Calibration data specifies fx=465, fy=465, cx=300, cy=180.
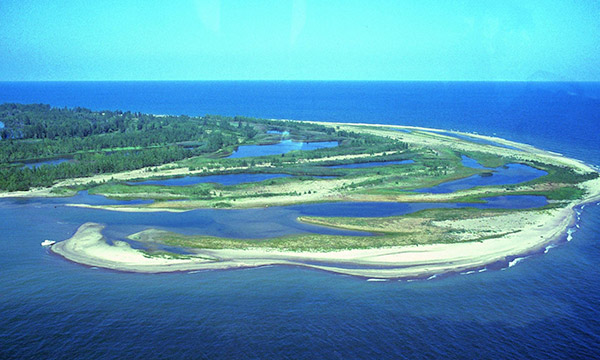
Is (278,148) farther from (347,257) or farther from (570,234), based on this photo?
(570,234)

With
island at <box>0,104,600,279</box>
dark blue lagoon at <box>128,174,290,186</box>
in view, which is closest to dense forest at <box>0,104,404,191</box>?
island at <box>0,104,600,279</box>

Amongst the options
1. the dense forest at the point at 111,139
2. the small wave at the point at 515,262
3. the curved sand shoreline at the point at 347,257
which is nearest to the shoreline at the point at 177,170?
the dense forest at the point at 111,139

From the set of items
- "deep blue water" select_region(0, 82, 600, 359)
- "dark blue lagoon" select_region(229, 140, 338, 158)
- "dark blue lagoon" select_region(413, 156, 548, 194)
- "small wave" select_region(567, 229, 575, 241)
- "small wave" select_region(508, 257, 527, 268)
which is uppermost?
"dark blue lagoon" select_region(229, 140, 338, 158)

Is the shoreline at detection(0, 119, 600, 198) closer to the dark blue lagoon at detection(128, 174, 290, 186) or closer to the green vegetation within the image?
the dark blue lagoon at detection(128, 174, 290, 186)

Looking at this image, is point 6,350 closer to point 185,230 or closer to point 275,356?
point 275,356

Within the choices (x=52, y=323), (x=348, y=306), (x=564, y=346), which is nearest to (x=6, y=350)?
(x=52, y=323)

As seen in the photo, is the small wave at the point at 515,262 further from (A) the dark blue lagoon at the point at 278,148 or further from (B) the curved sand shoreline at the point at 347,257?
(A) the dark blue lagoon at the point at 278,148

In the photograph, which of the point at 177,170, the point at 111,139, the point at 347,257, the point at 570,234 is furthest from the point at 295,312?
the point at 111,139
